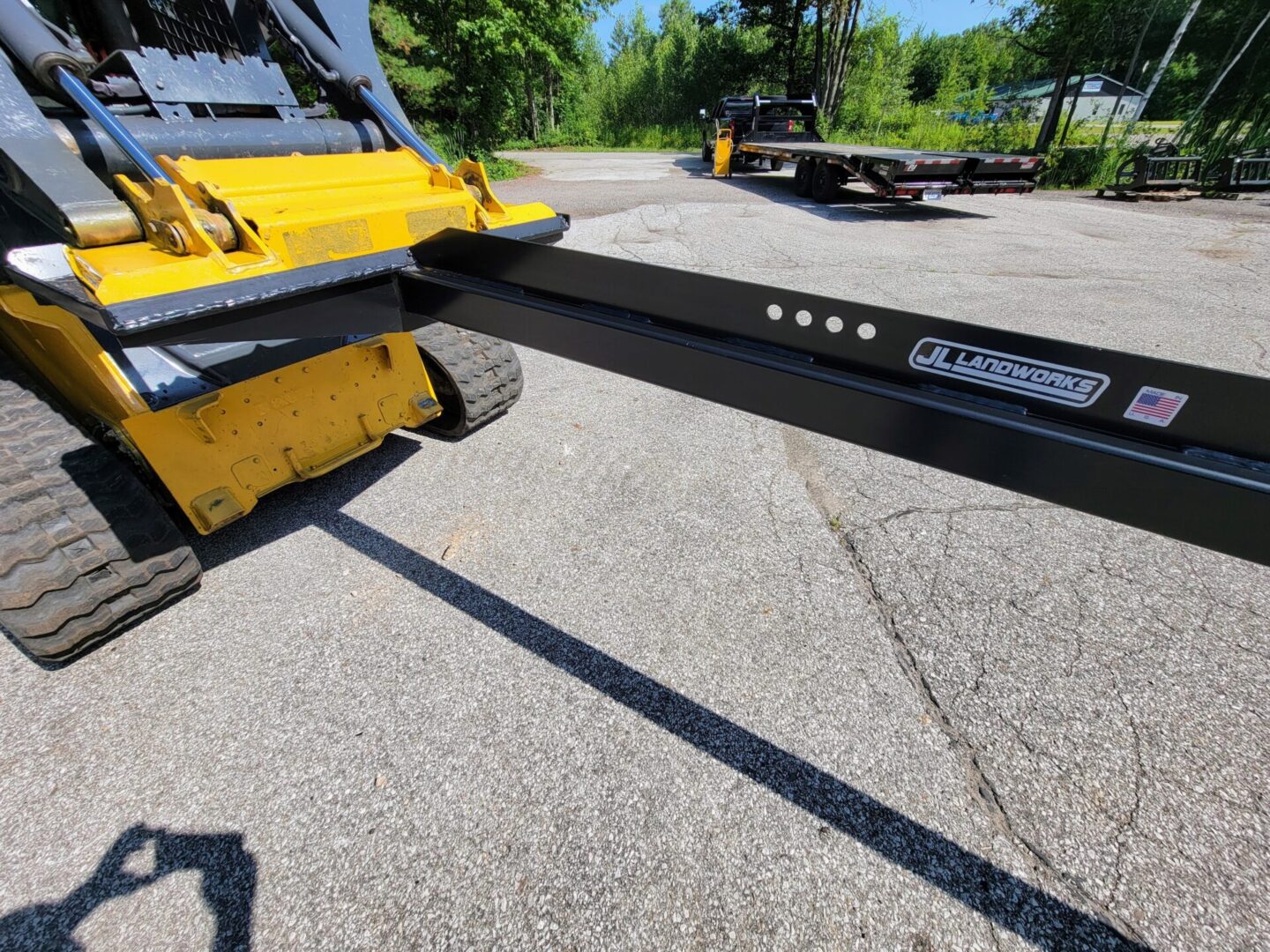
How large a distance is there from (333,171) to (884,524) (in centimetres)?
283

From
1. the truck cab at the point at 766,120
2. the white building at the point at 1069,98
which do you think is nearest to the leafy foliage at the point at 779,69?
the white building at the point at 1069,98

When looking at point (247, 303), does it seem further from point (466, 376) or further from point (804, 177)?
point (804, 177)

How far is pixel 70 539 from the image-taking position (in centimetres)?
191

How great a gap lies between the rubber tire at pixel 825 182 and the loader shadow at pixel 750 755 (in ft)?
39.2

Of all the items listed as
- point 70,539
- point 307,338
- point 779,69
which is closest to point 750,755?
point 307,338

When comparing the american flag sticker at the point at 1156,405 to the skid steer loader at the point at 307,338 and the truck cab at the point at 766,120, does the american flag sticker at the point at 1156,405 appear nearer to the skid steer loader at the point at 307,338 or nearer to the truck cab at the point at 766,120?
the skid steer loader at the point at 307,338

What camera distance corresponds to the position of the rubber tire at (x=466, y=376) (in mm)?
3042

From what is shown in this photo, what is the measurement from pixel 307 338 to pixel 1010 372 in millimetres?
2264

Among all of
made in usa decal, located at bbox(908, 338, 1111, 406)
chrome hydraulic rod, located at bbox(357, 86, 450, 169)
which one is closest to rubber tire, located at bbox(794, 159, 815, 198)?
chrome hydraulic rod, located at bbox(357, 86, 450, 169)

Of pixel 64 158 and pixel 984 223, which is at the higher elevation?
pixel 64 158

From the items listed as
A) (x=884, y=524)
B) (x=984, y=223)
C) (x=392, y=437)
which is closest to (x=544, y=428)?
(x=392, y=437)

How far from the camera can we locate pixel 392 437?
11.3ft

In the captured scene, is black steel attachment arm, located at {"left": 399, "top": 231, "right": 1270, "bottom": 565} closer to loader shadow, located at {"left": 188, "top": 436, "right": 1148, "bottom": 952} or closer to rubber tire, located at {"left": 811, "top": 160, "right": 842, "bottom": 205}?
loader shadow, located at {"left": 188, "top": 436, "right": 1148, "bottom": 952}

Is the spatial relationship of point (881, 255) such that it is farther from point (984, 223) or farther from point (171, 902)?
point (171, 902)
